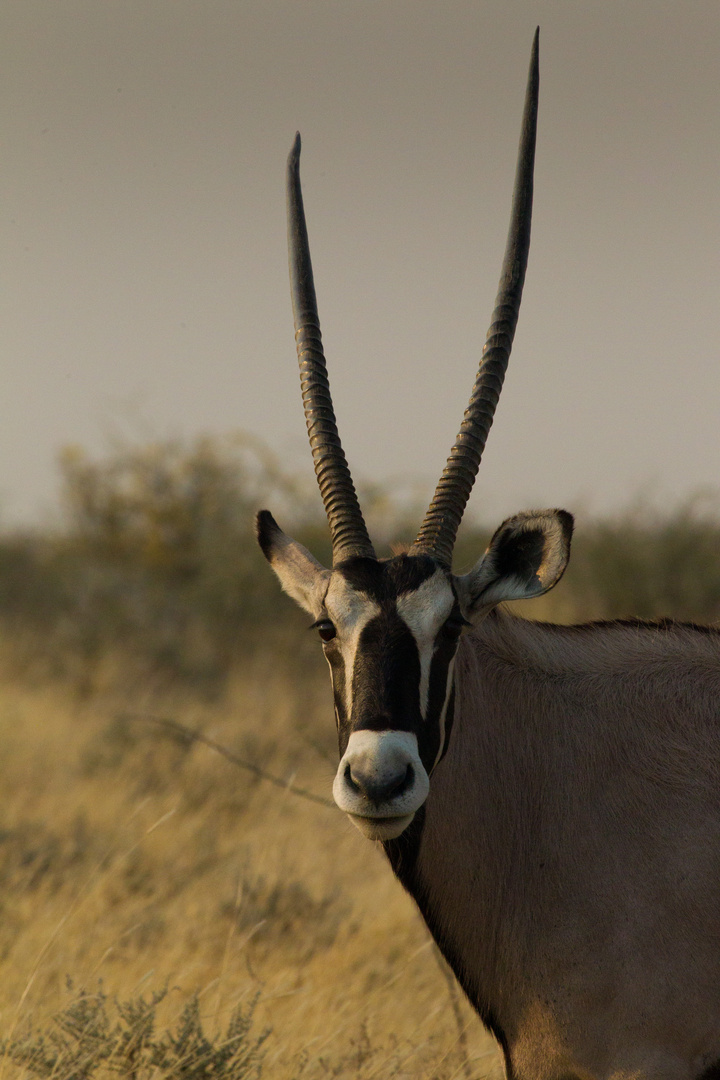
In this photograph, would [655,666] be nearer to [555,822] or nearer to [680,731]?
[680,731]

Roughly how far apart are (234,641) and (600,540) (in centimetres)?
636

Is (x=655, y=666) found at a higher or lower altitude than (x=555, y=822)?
higher

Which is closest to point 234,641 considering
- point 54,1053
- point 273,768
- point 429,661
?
point 273,768

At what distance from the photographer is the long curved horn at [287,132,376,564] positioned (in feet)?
14.6

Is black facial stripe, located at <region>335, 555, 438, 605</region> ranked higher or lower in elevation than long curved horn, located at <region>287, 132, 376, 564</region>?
lower

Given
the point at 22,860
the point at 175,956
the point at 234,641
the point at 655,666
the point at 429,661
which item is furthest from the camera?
the point at 234,641

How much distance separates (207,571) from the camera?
17.3m

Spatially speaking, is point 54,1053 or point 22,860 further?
point 22,860

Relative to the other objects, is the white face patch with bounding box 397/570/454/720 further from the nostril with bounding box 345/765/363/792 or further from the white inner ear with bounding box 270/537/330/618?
the white inner ear with bounding box 270/537/330/618

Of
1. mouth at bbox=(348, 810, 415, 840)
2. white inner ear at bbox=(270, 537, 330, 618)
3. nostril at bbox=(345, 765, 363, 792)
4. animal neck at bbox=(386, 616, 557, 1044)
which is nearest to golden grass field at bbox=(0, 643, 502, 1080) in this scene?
animal neck at bbox=(386, 616, 557, 1044)

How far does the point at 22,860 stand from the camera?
8.08m

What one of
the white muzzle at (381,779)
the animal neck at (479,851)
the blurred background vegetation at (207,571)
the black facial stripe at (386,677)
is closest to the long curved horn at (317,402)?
the black facial stripe at (386,677)

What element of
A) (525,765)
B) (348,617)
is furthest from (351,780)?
(525,765)

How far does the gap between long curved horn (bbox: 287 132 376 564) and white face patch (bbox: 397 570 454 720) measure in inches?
17.7
